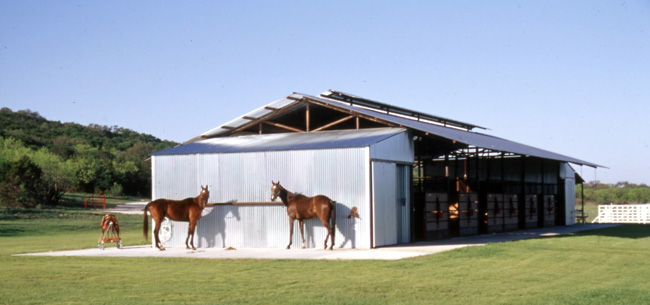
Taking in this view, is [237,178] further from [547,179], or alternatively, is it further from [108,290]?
[547,179]

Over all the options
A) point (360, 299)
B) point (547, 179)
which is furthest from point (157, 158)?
point (547, 179)

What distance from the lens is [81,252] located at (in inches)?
844

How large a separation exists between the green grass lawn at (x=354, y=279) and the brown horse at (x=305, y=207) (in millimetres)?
4018

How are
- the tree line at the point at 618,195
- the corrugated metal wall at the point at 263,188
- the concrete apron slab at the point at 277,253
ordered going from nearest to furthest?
the concrete apron slab at the point at 277,253 < the corrugated metal wall at the point at 263,188 < the tree line at the point at 618,195

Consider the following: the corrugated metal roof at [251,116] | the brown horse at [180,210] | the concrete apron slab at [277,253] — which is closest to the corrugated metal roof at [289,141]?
the corrugated metal roof at [251,116]

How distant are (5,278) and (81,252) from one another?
7056 millimetres

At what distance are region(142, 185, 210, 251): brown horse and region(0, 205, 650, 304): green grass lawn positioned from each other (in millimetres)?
3416

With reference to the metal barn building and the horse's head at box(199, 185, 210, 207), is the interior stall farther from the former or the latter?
the horse's head at box(199, 185, 210, 207)

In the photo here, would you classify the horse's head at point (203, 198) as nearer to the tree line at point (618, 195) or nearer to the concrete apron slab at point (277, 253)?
the concrete apron slab at point (277, 253)

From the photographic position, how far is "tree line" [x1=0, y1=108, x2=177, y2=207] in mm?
54250

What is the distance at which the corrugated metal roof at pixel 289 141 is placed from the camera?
867 inches

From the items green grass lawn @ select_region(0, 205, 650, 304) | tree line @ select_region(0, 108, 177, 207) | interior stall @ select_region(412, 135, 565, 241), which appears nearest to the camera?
green grass lawn @ select_region(0, 205, 650, 304)

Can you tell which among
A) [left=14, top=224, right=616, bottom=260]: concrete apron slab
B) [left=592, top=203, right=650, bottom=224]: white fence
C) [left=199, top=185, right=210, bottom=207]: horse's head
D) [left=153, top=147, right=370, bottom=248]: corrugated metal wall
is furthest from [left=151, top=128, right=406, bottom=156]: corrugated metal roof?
[left=592, top=203, right=650, bottom=224]: white fence

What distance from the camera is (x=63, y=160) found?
8244 centimetres
